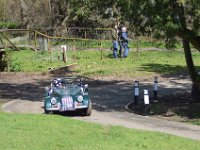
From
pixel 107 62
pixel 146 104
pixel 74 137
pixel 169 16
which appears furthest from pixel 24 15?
pixel 74 137

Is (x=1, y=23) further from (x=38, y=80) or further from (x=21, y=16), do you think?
(x=38, y=80)

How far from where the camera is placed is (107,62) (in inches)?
1347

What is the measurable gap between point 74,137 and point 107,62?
2232cm

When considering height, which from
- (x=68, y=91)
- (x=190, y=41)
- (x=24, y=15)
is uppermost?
(x=24, y=15)

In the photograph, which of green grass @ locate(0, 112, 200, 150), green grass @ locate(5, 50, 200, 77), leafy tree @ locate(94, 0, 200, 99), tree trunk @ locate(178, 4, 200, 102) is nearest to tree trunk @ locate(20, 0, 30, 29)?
green grass @ locate(5, 50, 200, 77)

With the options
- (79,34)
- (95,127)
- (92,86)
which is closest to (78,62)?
(92,86)

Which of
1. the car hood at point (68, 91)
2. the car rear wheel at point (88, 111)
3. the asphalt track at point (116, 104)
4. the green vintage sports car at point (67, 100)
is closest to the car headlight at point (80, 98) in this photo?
the green vintage sports car at point (67, 100)

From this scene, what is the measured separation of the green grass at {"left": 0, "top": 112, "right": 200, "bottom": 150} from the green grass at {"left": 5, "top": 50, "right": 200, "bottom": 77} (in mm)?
16147

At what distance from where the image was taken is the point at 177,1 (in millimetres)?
17078

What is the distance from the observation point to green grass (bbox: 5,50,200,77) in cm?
3084

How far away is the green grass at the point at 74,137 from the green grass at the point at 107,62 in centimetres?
1615

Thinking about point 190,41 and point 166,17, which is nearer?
point 166,17

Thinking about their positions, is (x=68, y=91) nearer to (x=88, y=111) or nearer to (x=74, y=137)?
(x=88, y=111)

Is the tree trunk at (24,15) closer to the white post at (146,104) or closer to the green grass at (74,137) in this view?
the white post at (146,104)
